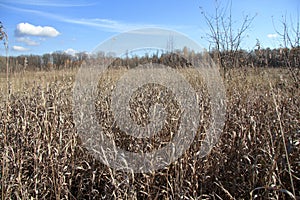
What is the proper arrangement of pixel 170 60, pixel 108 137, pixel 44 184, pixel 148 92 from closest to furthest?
pixel 44 184 < pixel 108 137 < pixel 148 92 < pixel 170 60

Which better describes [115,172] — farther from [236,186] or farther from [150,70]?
[150,70]

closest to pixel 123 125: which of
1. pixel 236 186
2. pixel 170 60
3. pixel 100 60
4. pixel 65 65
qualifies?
pixel 236 186

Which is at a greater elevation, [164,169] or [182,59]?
[182,59]

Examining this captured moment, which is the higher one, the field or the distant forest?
the distant forest

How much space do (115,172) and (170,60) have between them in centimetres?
494

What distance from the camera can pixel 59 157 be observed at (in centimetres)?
205

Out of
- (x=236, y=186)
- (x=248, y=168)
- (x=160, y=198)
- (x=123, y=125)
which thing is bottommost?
(x=160, y=198)

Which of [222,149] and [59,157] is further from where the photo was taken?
[222,149]

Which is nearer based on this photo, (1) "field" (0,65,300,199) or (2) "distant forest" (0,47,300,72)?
(1) "field" (0,65,300,199)

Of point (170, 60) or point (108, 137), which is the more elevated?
point (170, 60)

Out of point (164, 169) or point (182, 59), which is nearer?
point (164, 169)

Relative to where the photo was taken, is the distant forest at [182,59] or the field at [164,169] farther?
the distant forest at [182,59]

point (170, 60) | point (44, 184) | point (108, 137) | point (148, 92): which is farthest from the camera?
point (170, 60)

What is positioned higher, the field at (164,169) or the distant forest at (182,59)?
the distant forest at (182,59)
